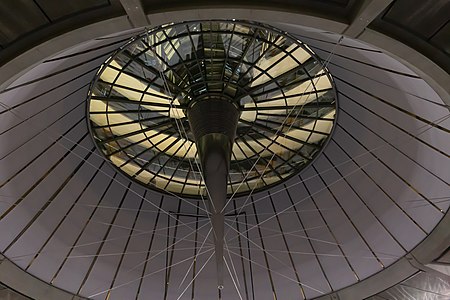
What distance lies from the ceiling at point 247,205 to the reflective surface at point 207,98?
77cm

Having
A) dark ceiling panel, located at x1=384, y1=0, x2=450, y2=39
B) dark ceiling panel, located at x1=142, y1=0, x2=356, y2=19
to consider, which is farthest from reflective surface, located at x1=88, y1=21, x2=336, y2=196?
dark ceiling panel, located at x1=384, y1=0, x2=450, y2=39

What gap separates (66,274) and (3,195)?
13.6 feet

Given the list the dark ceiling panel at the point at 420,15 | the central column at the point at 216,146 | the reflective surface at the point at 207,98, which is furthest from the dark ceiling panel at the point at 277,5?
the central column at the point at 216,146

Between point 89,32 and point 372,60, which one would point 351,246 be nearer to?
point 372,60

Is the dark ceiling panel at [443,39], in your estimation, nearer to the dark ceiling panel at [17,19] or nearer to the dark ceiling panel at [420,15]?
the dark ceiling panel at [420,15]

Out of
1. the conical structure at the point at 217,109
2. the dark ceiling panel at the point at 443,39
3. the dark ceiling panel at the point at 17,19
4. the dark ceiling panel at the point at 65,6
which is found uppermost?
the conical structure at the point at 217,109

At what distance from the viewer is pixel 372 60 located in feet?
44.6

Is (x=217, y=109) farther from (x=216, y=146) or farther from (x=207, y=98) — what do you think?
(x=216, y=146)

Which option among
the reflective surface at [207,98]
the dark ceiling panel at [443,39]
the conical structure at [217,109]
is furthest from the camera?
the reflective surface at [207,98]

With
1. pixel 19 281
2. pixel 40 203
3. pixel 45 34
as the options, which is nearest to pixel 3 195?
pixel 40 203

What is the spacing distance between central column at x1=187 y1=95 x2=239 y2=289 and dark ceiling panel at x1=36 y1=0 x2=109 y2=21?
6951 mm

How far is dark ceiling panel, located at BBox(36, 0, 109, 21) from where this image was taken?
940 centimetres

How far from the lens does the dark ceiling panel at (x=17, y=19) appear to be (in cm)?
938

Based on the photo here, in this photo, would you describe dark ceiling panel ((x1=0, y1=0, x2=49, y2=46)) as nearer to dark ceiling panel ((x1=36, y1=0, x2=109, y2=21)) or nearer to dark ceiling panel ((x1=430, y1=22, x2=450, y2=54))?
dark ceiling panel ((x1=36, y1=0, x2=109, y2=21))
